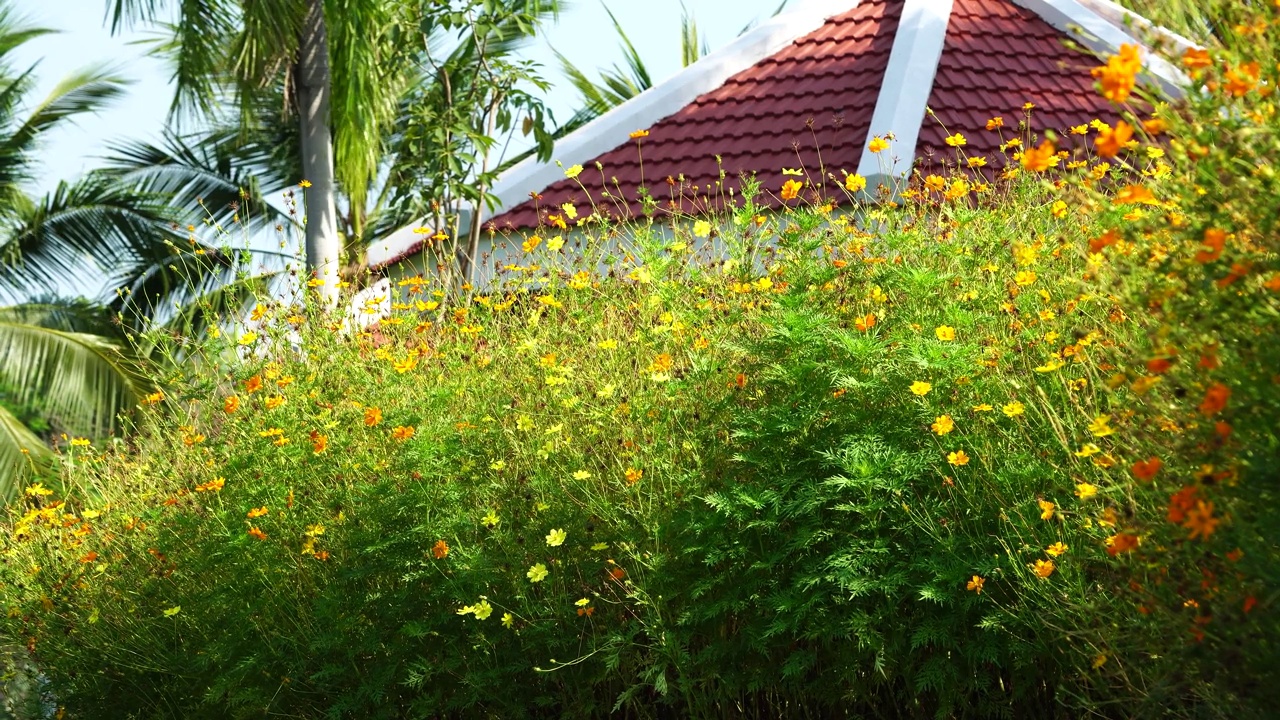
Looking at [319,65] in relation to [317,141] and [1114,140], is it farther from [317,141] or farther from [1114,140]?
[1114,140]

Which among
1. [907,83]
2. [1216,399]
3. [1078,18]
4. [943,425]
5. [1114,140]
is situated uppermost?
[1114,140]

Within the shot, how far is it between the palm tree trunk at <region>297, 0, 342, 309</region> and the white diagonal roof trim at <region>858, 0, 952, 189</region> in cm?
466

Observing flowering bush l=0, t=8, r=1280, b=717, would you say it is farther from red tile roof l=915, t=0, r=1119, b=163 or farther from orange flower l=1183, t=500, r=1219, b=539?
red tile roof l=915, t=0, r=1119, b=163

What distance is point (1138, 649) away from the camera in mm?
3061

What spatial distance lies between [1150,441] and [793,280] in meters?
1.60

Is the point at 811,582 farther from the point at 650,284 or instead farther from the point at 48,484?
the point at 48,484

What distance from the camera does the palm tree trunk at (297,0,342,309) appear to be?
37.2ft

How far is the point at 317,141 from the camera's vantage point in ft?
38.7

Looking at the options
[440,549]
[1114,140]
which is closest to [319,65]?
[440,549]

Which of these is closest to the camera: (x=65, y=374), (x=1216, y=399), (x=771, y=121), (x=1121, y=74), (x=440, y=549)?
(x=1216, y=399)

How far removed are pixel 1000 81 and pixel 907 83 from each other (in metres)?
1.08

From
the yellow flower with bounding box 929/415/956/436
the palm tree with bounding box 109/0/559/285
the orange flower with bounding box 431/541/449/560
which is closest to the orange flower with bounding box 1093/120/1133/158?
the yellow flower with bounding box 929/415/956/436

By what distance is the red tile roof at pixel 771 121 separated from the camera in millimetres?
9859

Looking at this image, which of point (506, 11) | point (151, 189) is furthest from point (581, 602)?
point (151, 189)
